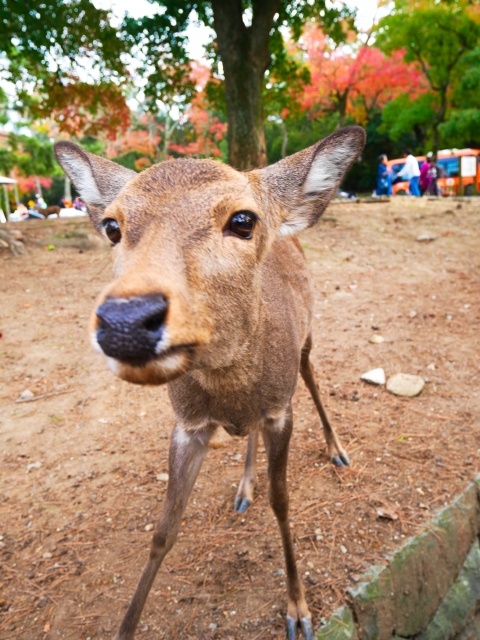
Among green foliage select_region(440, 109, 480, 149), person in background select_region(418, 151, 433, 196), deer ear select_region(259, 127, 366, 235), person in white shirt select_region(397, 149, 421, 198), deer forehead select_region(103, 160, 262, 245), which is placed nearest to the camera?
deer forehead select_region(103, 160, 262, 245)

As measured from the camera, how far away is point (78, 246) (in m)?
9.04

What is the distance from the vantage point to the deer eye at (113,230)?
1.82m

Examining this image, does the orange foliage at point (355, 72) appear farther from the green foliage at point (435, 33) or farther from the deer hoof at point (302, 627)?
the deer hoof at point (302, 627)

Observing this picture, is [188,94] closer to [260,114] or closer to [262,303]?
[260,114]

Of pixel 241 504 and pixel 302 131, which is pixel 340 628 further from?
pixel 302 131

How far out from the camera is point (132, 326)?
4.03 ft

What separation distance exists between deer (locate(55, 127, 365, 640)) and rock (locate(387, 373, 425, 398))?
1.99 metres

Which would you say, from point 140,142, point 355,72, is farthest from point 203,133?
point 355,72

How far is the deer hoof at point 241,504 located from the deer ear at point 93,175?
207 centimetres

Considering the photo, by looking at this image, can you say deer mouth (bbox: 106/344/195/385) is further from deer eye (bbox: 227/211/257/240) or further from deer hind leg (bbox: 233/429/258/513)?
deer hind leg (bbox: 233/429/258/513)

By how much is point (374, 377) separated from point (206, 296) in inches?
138

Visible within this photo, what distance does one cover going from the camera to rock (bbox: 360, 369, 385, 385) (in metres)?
4.63

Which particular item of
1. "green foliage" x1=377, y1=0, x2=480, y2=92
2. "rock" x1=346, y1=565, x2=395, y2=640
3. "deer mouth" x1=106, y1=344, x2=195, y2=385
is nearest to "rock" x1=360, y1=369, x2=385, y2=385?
"rock" x1=346, y1=565, x2=395, y2=640

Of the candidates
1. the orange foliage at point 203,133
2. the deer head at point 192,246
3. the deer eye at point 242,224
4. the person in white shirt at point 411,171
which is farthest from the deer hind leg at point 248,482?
the orange foliage at point 203,133
